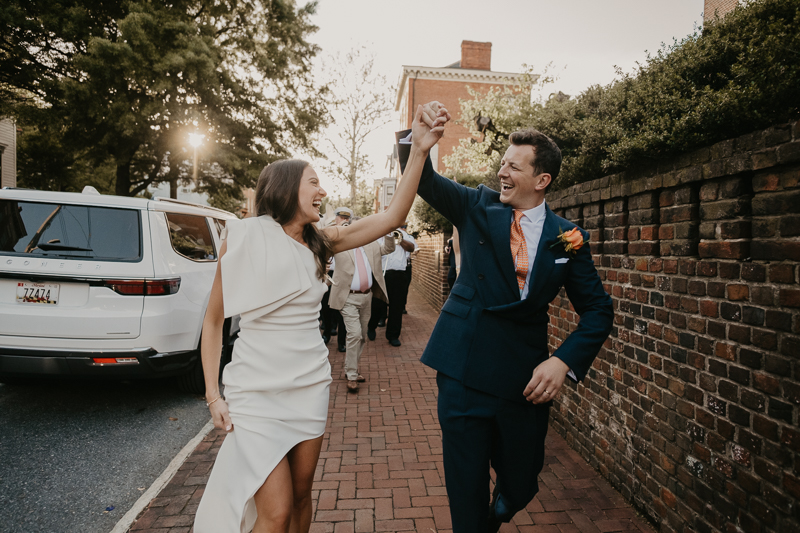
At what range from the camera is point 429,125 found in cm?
202

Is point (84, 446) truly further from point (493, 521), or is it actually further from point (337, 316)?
point (337, 316)

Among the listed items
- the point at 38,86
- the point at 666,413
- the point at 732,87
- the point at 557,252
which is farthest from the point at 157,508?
the point at 38,86

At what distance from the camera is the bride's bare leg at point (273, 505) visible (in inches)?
75.0

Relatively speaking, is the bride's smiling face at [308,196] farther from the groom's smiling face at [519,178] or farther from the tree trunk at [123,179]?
the tree trunk at [123,179]

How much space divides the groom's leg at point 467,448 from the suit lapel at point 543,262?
20.7 inches

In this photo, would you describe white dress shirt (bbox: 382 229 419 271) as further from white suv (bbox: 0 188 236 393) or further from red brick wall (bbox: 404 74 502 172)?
red brick wall (bbox: 404 74 502 172)

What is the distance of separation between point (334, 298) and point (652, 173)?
3.93 meters

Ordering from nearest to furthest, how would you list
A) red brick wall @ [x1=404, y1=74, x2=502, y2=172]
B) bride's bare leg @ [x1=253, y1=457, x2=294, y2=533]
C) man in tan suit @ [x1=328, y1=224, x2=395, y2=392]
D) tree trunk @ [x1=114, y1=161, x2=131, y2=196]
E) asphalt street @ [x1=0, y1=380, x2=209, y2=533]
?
bride's bare leg @ [x1=253, y1=457, x2=294, y2=533], asphalt street @ [x1=0, y1=380, x2=209, y2=533], man in tan suit @ [x1=328, y1=224, x2=395, y2=392], tree trunk @ [x1=114, y1=161, x2=131, y2=196], red brick wall @ [x1=404, y1=74, x2=502, y2=172]

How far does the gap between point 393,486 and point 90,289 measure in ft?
10.1

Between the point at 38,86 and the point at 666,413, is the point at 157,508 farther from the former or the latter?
the point at 38,86

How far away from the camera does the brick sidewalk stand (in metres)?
2.85

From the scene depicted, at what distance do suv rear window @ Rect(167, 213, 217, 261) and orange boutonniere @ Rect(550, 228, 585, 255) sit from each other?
155 inches

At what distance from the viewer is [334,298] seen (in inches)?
230

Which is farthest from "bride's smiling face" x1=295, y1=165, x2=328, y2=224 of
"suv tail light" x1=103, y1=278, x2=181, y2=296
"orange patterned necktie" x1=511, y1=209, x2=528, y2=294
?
"suv tail light" x1=103, y1=278, x2=181, y2=296
